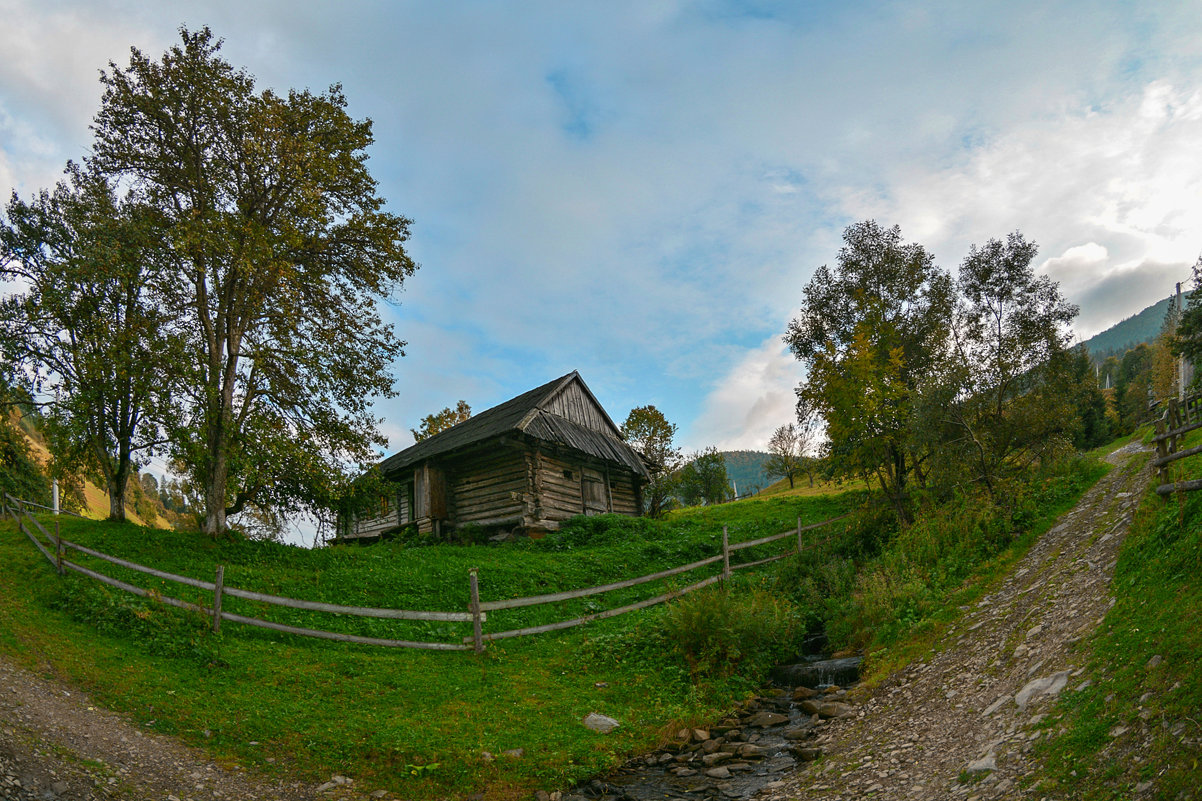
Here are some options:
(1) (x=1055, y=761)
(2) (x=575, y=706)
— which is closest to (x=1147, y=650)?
(1) (x=1055, y=761)

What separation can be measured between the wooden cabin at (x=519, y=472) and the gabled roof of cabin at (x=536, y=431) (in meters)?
0.06

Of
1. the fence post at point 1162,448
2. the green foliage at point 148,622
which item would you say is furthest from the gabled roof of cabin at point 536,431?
the fence post at point 1162,448

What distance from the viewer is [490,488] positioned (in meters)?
24.1

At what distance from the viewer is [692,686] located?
10.9 m

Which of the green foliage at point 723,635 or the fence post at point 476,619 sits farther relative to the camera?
the fence post at point 476,619

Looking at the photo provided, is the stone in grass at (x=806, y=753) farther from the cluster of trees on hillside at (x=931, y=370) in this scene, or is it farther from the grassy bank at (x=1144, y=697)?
the cluster of trees on hillside at (x=931, y=370)

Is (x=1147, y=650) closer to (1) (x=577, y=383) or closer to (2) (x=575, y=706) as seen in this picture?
(2) (x=575, y=706)

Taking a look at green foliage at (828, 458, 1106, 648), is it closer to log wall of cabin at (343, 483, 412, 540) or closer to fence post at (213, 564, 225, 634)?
fence post at (213, 564, 225, 634)

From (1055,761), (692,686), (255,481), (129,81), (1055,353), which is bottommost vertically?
(692,686)

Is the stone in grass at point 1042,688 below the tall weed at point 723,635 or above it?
above

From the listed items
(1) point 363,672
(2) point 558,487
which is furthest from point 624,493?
(1) point 363,672

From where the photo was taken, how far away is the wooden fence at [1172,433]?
351 inches

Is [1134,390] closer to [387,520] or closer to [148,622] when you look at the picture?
[387,520]

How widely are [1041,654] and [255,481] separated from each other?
1789 centimetres
